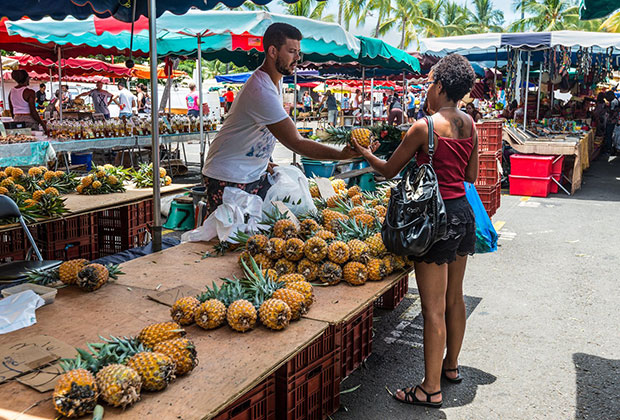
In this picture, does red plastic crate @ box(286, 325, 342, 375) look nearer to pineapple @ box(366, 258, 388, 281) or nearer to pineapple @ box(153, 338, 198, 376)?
pineapple @ box(366, 258, 388, 281)

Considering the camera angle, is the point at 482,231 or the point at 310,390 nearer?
the point at 310,390

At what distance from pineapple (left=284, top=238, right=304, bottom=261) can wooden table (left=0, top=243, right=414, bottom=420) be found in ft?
0.96

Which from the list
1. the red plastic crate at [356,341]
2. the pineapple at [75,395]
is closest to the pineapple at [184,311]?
the pineapple at [75,395]

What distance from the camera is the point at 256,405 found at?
2.46 meters

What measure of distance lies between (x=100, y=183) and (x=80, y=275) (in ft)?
9.68

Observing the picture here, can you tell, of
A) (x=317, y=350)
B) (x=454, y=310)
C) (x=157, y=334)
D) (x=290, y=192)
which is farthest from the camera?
(x=290, y=192)

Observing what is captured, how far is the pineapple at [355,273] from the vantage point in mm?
3229

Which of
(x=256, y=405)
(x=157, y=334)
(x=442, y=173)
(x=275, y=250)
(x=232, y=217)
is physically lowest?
(x=256, y=405)

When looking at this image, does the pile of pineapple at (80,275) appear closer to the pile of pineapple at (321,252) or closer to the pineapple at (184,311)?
the pineapple at (184,311)

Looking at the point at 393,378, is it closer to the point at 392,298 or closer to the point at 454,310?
the point at 454,310

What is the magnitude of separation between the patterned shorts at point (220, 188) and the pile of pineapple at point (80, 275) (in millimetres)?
1115

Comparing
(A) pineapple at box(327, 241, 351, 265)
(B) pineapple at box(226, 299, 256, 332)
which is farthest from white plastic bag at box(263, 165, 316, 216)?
(B) pineapple at box(226, 299, 256, 332)

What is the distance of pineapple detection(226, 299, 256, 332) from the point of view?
253cm

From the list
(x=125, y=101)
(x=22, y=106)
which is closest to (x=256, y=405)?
(x=22, y=106)
